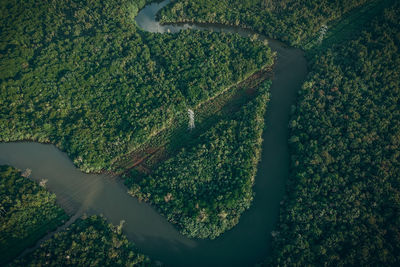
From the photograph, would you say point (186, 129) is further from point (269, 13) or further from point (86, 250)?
point (269, 13)

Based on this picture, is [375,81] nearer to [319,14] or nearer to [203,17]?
[319,14]

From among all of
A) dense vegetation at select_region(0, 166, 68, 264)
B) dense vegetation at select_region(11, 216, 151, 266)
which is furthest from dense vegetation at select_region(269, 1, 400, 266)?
dense vegetation at select_region(0, 166, 68, 264)

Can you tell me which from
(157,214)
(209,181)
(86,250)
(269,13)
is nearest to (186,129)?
(209,181)

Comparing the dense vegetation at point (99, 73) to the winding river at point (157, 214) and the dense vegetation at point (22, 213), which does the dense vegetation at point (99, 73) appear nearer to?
the winding river at point (157, 214)

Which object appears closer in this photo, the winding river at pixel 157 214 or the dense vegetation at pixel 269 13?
the winding river at pixel 157 214

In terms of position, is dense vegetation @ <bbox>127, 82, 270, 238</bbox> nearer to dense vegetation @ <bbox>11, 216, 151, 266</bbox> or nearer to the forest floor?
the forest floor

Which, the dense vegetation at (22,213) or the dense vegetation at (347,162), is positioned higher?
the dense vegetation at (22,213)

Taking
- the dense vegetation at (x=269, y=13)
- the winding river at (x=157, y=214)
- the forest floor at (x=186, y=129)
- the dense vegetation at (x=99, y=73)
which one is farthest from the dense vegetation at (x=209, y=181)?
the dense vegetation at (x=269, y=13)
